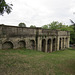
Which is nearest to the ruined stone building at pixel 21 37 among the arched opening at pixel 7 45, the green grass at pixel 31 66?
the arched opening at pixel 7 45

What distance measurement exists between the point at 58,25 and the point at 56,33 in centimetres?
2526

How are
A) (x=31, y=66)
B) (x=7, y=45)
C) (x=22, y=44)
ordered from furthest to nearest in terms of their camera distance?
(x=22, y=44) → (x=7, y=45) → (x=31, y=66)

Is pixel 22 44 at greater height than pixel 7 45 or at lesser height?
lesser

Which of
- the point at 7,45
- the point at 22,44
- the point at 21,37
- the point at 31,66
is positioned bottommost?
the point at 31,66

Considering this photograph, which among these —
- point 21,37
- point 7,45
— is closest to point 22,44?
point 21,37

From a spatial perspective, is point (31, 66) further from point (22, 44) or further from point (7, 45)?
point (22, 44)

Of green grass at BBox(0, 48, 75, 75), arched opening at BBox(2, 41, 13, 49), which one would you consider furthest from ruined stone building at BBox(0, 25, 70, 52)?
green grass at BBox(0, 48, 75, 75)

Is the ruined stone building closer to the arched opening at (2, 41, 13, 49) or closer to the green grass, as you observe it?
the arched opening at (2, 41, 13, 49)

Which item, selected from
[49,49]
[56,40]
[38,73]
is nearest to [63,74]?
[38,73]

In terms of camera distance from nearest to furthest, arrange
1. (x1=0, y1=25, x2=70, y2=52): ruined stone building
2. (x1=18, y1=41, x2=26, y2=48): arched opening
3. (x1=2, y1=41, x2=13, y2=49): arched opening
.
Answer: (x1=0, y1=25, x2=70, y2=52): ruined stone building < (x1=2, y1=41, x2=13, y2=49): arched opening < (x1=18, y1=41, x2=26, y2=48): arched opening

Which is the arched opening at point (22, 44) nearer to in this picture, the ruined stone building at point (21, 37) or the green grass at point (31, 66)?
the ruined stone building at point (21, 37)

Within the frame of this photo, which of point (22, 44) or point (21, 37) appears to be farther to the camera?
point (22, 44)

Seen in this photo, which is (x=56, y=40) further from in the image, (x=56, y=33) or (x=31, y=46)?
(x=31, y=46)

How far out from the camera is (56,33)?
21656mm
